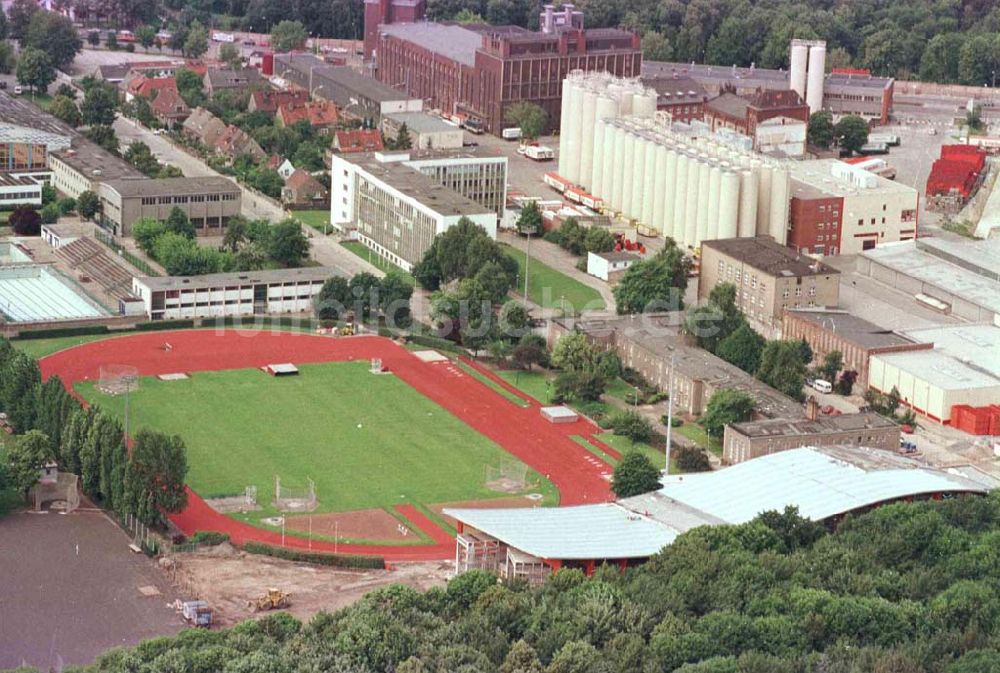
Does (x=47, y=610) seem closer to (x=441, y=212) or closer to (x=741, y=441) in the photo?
(x=741, y=441)

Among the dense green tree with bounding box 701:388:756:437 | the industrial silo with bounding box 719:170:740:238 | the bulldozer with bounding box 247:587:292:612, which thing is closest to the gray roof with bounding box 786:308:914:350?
the dense green tree with bounding box 701:388:756:437

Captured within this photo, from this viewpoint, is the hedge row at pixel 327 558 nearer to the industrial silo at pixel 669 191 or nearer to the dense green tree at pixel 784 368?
the dense green tree at pixel 784 368

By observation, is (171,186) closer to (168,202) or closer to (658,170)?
(168,202)

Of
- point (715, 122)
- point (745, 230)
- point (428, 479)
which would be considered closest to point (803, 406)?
point (428, 479)

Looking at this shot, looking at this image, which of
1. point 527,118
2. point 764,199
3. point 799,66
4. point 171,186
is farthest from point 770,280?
point 799,66

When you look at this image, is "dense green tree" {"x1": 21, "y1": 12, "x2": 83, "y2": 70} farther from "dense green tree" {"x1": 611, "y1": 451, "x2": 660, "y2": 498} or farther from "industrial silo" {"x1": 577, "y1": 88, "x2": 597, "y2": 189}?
"dense green tree" {"x1": 611, "y1": 451, "x2": 660, "y2": 498}

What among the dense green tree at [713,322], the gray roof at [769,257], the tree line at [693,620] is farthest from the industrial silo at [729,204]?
the tree line at [693,620]
